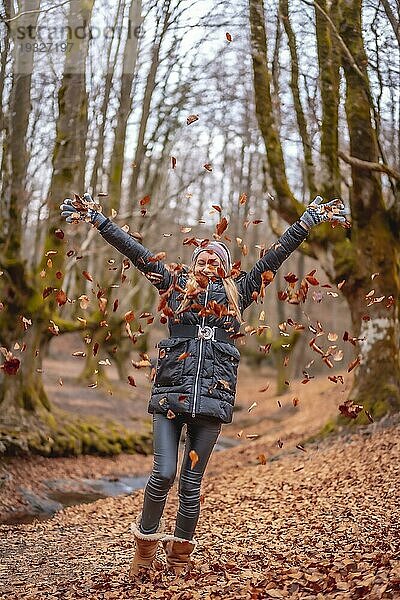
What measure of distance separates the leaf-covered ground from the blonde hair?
1.86 metres

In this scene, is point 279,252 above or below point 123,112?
below

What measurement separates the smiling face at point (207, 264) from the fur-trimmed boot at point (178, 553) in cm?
193

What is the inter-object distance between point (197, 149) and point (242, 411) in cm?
935

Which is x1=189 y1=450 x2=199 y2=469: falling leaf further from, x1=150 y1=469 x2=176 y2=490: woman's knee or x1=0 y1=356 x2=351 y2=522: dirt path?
x1=0 y1=356 x2=351 y2=522: dirt path

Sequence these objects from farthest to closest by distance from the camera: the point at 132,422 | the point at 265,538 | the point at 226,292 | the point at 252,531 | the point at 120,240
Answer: the point at 132,422 → the point at 252,531 → the point at 265,538 → the point at 120,240 → the point at 226,292

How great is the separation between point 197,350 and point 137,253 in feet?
2.86

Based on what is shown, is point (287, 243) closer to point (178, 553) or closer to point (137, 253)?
point (137, 253)

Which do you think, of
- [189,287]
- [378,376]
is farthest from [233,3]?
[189,287]

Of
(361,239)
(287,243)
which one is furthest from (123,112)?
(287,243)

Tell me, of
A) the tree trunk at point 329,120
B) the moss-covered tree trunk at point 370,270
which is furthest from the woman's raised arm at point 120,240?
the tree trunk at point 329,120

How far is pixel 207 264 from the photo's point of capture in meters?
5.20

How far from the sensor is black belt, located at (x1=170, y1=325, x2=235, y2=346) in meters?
5.04

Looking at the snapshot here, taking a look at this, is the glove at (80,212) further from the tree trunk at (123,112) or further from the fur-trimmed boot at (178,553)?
the tree trunk at (123,112)

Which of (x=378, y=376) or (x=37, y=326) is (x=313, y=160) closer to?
(x=378, y=376)
